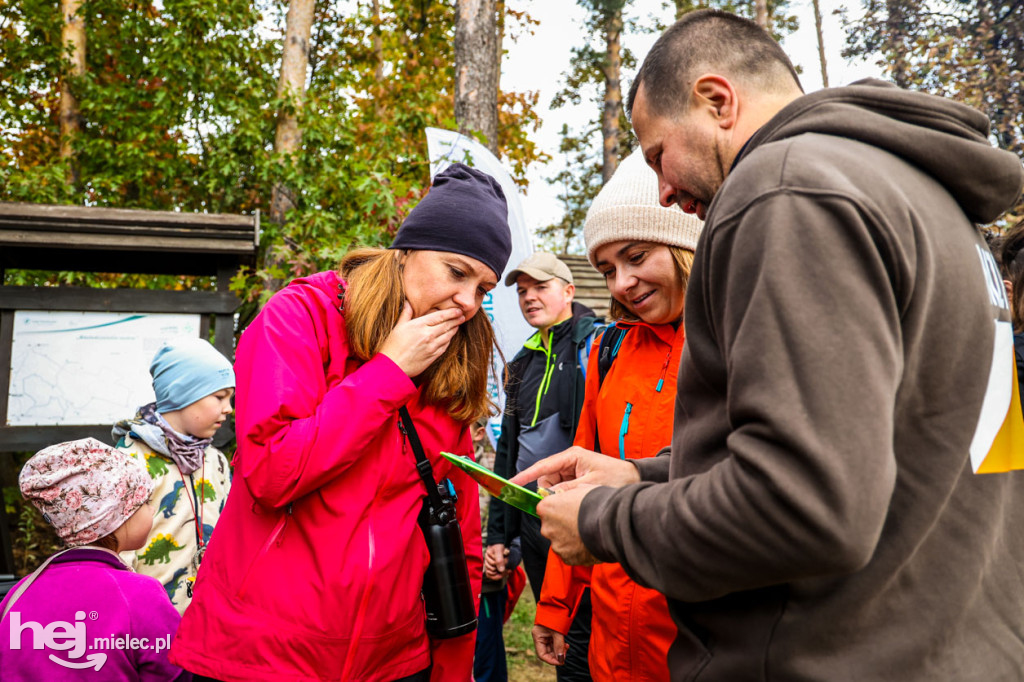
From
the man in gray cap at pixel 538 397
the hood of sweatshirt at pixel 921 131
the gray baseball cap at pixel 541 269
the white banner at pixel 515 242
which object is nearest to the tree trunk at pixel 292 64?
the white banner at pixel 515 242

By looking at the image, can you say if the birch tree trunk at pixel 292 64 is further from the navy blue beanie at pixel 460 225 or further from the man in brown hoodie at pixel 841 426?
the man in brown hoodie at pixel 841 426

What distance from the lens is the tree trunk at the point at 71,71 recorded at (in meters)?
10.8

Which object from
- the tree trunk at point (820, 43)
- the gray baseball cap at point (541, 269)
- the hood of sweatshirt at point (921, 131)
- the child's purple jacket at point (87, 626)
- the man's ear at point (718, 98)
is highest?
the tree trunk at point (820, 43)

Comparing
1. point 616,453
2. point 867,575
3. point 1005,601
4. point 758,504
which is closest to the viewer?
point 758,504

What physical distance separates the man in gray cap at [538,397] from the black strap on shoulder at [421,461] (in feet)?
5.56

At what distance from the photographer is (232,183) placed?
10.3 metres

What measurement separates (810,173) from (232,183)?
1038 centimetres

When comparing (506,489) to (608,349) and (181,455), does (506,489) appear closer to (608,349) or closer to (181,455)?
(608,349)

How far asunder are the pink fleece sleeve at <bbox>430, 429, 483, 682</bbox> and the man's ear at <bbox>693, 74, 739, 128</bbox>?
1.37m

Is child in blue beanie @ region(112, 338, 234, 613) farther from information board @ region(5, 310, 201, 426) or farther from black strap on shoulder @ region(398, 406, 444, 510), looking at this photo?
black strap on shoulder @ region(398, 406, 444, 510)

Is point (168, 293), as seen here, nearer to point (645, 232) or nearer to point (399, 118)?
point (399, 118)

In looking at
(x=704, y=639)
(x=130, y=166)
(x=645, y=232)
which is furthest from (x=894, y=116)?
(x=130, y=166)

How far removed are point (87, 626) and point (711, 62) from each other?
2323 mm

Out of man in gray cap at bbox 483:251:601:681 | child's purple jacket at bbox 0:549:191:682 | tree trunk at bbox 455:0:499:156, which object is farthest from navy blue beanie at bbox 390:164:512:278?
tree trunk at bbox 455:0:499:156
